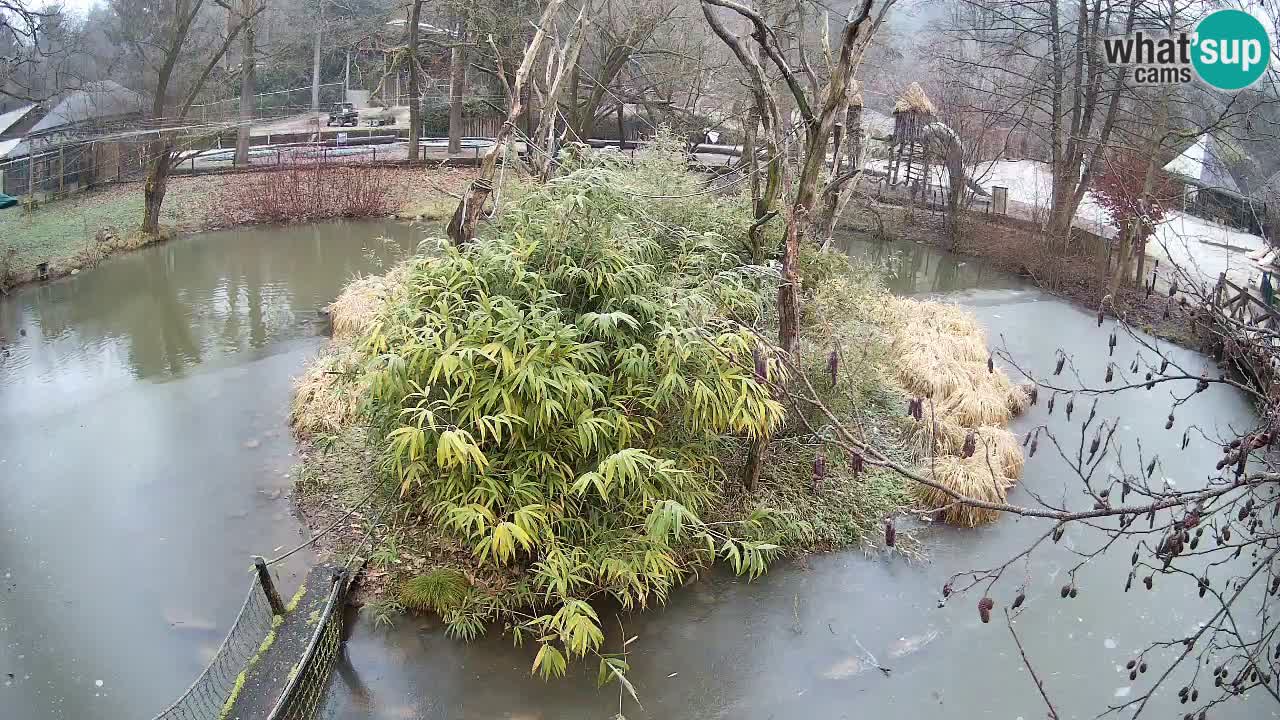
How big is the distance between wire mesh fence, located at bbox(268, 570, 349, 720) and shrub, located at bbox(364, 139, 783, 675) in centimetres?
42

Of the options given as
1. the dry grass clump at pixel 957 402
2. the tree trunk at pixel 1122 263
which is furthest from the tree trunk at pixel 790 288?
the tree trunk at pixel 1122 263

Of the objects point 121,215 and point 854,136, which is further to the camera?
point 121,215

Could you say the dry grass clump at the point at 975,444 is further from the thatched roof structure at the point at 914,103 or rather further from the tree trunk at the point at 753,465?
the thatched roof structure at the point at 914,103

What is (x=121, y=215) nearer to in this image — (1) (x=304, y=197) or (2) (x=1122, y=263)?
(1) (x=304, y=197)

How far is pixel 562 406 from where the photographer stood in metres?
4.91

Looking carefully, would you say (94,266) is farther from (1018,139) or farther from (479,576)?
(1018,139)

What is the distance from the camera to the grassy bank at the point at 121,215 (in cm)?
1167

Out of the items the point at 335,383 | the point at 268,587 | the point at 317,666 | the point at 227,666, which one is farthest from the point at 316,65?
the point at 317,666

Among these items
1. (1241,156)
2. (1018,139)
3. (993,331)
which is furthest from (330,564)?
(1018,139)

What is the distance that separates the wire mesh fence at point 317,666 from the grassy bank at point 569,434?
285mm

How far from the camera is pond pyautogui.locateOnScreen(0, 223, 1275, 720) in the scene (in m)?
4.79

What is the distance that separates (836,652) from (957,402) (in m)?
3.20

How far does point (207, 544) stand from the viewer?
6.01 m

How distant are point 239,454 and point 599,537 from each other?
3.46m
